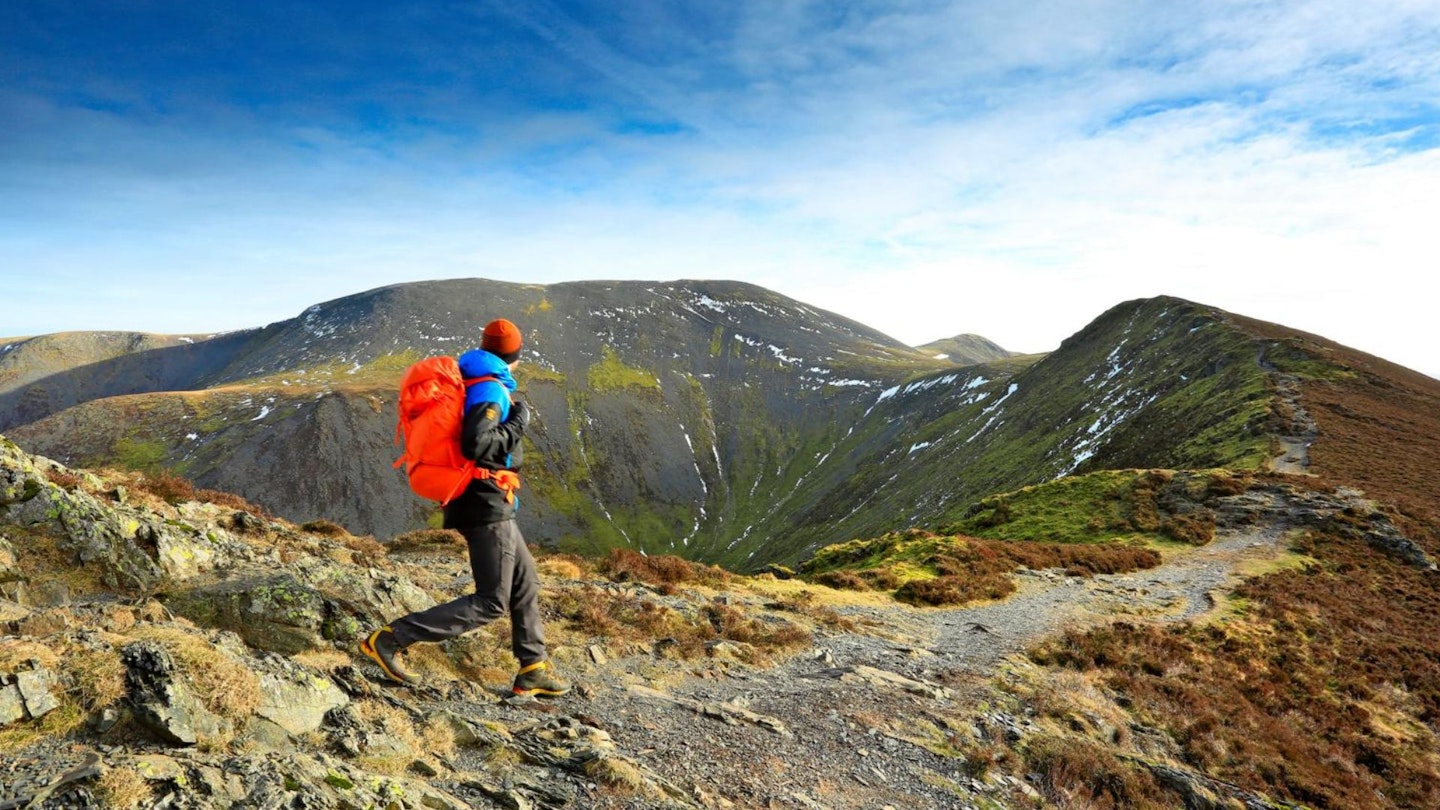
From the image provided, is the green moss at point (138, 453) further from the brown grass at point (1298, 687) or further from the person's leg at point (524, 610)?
the brown grass at point (1298, 687)

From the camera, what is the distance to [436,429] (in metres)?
7.92

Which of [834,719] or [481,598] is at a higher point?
[481,598]

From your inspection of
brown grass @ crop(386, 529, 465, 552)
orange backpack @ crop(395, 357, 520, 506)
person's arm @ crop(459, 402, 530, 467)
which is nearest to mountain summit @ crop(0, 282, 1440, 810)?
brown grass @ crop(386, 529, 465, 552)

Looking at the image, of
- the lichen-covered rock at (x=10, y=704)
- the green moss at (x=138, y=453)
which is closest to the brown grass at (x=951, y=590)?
the lichen-covered rock at (x=10, y=704)

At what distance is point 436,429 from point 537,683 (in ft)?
13.2

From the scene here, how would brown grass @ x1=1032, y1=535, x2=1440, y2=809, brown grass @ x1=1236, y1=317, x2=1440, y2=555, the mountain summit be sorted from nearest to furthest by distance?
the mountain summit, brown grass @ x1=1032, y1=535, x2=1440, y2=809, brown grass @ x1=1236, y1=317, x2=1440, y2=555

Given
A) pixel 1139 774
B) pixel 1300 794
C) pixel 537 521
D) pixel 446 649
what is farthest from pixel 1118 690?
pixel 537 521

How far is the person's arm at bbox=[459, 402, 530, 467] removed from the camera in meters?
7.91

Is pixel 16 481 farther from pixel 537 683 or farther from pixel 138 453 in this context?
pixel 138 453

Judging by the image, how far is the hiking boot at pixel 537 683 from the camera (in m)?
9.34

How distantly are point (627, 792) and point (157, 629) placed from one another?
5353 mm

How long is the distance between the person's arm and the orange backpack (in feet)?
0.51

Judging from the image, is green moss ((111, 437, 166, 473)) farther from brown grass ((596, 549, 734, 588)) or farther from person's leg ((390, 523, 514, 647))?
person's leg ((390, 523, 514, 647))

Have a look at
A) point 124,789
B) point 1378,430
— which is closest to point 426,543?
point 124,789
